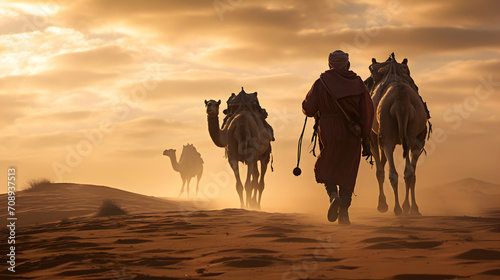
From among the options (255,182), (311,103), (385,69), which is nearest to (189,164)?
(255,182)

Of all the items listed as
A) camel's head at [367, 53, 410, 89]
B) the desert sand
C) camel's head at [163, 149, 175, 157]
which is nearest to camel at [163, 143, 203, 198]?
camel's head at [163, 149, 175, 157]

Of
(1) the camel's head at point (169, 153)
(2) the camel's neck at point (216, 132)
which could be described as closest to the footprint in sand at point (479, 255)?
(2) the camel's neck at point (216, 132)

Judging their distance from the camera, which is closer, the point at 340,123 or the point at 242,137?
the point at 340,123

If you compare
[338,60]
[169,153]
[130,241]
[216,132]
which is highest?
[169,153]

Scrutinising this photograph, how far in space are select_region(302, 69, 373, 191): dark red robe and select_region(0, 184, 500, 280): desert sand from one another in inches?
31.6

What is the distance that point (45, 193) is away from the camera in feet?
69.3

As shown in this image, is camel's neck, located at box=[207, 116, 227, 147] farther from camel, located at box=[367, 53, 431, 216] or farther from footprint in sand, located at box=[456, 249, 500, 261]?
footprint in sand, located at box=[456, 249, 500, 261]

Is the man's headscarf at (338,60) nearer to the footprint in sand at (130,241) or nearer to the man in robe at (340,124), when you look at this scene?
the man in robe at (340,124)

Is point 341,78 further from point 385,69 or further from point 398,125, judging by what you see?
point 385,69

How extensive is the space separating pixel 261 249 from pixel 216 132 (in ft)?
35.1

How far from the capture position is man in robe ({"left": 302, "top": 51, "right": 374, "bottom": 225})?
33.1ft

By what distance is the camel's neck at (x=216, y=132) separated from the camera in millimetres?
17594

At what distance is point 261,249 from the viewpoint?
7281 millimetres

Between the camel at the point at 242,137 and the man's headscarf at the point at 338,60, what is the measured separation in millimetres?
7219
